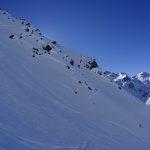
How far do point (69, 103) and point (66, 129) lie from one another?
13.7 feet

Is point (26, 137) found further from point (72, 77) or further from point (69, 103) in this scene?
point (72, 77)

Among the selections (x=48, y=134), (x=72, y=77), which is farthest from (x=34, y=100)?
(x=72, y=77)

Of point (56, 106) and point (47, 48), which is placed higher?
point (47, 48)

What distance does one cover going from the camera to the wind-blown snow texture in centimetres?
1479

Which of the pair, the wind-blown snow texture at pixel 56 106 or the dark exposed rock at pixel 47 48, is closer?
the wind-blown snow texture at pixel 56 106

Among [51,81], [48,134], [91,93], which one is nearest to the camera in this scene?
[48,134]

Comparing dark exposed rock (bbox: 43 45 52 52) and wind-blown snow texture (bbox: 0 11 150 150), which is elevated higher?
dark exposed rock (bbox: 43 45 52 52)

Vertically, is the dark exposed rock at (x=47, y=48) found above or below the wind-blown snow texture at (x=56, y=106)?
above

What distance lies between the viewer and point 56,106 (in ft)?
63.4

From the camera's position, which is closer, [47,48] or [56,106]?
[56,106]

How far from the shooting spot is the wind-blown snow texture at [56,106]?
14.8m

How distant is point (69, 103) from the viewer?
21.0 meters

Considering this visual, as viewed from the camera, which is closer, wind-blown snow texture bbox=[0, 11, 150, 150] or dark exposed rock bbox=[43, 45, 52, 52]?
wind-blown snow texture bbox=[0, 11, 150, 150]

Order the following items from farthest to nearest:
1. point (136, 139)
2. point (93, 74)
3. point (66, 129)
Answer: point (93, 74) → point (136, 139) → point (66, 129)
